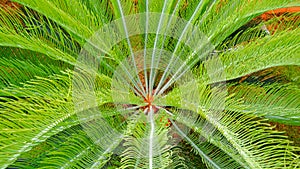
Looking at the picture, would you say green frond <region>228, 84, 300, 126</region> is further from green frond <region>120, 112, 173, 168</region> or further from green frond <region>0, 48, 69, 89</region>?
green frond <region>0, 48, 69, 89</region>

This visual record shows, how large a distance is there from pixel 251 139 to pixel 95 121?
31.0 inches

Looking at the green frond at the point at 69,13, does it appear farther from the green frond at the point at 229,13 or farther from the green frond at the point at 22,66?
the green frond at the point at 229,13

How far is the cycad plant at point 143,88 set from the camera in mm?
1593

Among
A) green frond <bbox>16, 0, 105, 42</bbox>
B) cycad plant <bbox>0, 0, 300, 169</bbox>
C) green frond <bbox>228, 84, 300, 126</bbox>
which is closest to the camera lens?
cycad plant <bbox>0, 0, 300, 169</bbox>

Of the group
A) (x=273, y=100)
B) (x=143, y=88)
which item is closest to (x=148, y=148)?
(x=143, y=88)

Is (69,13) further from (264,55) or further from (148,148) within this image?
(264,55)

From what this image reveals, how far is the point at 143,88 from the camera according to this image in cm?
234

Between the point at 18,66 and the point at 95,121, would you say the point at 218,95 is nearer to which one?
the point at 95,121

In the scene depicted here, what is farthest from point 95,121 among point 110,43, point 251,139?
point 251,139

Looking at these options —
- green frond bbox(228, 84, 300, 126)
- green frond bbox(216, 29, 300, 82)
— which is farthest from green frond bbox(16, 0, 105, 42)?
green frond bbox(228, 84, 300, 126)

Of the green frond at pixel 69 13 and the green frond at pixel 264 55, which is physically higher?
the green frond at pixel 69 13

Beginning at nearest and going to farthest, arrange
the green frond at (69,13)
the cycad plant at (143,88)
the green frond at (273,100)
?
the cycad plant at (143,88) → the green frond at (69,13) → the green frond at (273,100)

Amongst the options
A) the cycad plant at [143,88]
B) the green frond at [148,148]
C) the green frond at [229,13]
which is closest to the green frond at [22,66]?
the cycad plant at [143,88]

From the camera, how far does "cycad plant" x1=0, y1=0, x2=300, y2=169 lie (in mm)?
1593
